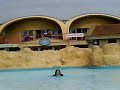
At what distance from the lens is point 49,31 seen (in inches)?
1577

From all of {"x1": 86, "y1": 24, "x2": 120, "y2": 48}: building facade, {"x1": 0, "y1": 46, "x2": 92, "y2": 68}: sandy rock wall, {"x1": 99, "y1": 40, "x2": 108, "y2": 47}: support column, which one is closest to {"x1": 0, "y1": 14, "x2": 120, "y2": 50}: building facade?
{"x1": 0, "y1": 46, "x2": 92, "y2": 68}: sandy rock wall

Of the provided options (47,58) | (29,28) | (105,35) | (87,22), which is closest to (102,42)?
(105,35)

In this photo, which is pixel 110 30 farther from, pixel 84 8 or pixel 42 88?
pixel 84 8

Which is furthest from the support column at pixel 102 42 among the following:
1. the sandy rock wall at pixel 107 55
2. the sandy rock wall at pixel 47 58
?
the sandy rock wall at pixel 107 55

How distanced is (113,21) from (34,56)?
1772 centimetres

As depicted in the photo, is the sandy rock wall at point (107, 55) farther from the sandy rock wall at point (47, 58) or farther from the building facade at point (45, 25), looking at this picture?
the building facade at point (45, 25)

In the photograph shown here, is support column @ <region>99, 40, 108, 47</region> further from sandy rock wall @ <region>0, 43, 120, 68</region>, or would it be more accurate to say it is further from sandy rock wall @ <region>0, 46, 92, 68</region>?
sandy rock wall @ <region>0, 46, 92, 68</region>

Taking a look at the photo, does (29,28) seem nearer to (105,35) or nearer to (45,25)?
(45,25)

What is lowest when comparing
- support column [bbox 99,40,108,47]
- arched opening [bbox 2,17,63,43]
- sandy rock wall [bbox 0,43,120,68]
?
sandy rock wall [bbox 0,43,120,68]

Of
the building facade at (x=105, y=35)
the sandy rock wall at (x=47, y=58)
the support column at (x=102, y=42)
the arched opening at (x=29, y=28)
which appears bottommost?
the sandy rock wall at (x=47, y=58)

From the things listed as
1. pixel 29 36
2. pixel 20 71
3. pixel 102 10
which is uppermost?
pixel 102 10

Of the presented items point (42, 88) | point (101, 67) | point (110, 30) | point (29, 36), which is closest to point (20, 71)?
point (101, 67)

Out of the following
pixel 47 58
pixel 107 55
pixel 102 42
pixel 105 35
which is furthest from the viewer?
pixel 47 58

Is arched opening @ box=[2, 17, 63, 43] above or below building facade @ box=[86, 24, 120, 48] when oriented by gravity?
above
